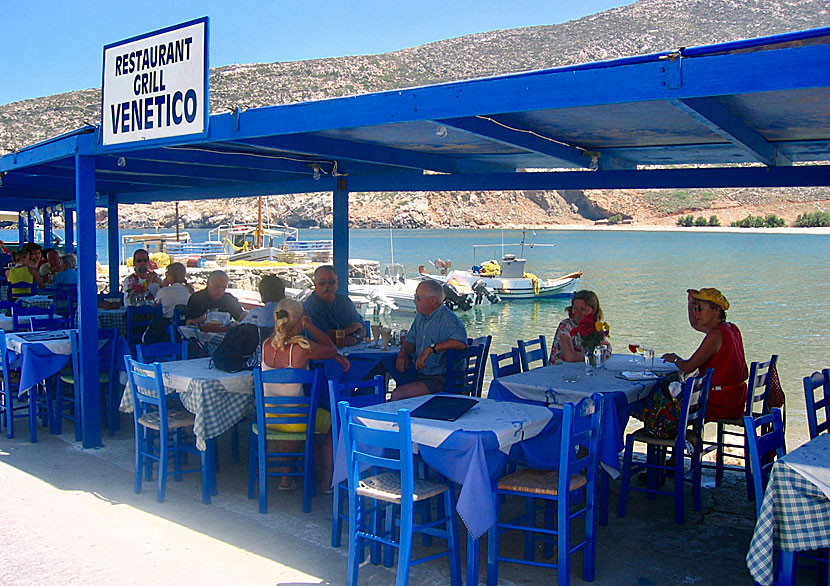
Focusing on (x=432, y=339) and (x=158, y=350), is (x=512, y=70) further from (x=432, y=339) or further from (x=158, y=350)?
(x=158, y=350)

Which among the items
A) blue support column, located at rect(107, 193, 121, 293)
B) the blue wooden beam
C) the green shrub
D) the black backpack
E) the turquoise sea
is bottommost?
the turquoise sea

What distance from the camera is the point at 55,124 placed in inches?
3017

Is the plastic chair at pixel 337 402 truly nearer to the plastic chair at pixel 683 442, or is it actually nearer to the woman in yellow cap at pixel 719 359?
the plastic chair at pixel 683 442

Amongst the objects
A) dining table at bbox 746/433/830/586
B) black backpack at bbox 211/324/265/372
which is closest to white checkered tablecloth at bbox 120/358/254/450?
black backpack at bbox 211/324/265/372

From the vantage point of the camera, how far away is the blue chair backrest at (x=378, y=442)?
12.4 ft

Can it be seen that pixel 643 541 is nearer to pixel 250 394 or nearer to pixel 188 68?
pixel 250 394

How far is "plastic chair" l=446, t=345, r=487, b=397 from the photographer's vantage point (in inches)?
246

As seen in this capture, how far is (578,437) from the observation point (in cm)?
395

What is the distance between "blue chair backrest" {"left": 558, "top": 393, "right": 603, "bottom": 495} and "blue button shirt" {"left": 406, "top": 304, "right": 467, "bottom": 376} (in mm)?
2121

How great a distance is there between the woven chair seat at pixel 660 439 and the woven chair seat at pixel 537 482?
3.79ft

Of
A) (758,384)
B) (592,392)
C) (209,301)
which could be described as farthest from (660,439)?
(209,301)

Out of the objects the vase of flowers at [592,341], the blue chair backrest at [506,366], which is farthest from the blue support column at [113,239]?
the vase of flowers at [592,341]

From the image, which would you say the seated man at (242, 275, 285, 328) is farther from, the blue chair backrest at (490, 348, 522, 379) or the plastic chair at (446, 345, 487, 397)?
the blue chair backrest at (490, 348, 522, 379)

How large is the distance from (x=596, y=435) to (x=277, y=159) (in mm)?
4834
